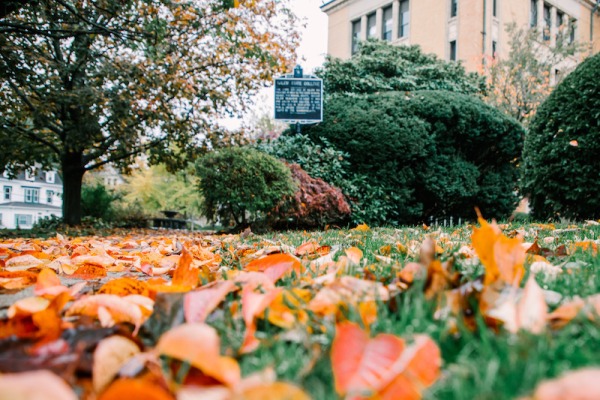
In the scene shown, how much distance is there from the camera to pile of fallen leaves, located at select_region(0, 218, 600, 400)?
737mm

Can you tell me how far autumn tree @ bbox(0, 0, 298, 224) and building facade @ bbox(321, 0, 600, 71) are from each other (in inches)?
586

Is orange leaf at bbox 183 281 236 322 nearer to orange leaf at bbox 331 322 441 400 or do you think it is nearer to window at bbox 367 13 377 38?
orange leaf at bbox 331 322 441 400

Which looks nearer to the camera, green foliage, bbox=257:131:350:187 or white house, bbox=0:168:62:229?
green foliage, bbox=257:131:350:187

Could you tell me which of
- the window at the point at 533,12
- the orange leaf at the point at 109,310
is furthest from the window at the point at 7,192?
the orange leaf at the point at 109,310

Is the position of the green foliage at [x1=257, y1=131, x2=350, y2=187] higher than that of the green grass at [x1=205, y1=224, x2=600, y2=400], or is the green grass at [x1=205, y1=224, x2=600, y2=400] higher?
the green foliage at [x1=257, y1=131, x2=350, y2=187]

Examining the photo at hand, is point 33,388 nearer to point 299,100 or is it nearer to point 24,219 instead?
point 299,100

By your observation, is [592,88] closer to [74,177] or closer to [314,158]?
[314,158]

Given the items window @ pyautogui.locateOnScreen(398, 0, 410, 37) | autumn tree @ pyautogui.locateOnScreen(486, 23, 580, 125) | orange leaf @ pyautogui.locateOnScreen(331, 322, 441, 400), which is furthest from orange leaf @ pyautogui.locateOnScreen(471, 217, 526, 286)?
window @ pyautogui.locateOnScreen(398, 0, 410, 37)

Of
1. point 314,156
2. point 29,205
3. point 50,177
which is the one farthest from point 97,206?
point 50,177

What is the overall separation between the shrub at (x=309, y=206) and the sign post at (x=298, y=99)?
6.83 feet

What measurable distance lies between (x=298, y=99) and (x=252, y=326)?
9.64 metres

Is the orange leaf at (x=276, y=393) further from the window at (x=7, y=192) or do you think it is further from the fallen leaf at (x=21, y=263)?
the window at (x=7, y=192)

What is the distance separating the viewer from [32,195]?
187ft

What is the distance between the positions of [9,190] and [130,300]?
6523cm
